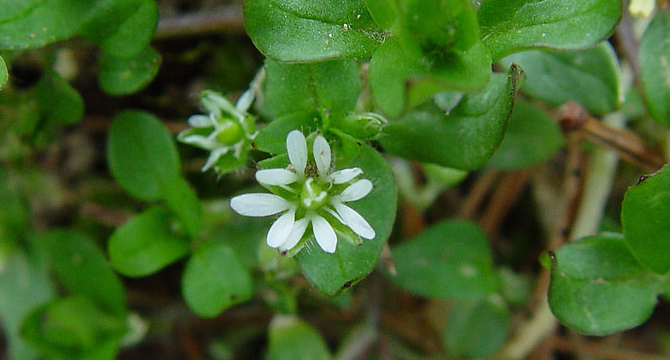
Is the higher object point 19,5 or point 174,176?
point 19,5

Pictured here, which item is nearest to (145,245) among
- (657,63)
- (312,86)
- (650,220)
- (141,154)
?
(141,154)

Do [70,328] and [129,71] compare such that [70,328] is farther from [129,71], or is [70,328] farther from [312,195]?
[312,195]

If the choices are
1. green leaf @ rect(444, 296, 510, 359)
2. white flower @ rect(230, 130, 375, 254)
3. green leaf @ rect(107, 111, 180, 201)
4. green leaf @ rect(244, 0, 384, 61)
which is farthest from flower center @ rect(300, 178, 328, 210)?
green leaf @ rect(444, 296, 510, 359)

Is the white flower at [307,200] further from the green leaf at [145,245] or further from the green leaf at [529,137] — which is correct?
the green leaf at [529,137]

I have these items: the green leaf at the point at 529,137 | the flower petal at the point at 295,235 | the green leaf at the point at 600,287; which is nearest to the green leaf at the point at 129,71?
the flower petal at the point at 295,235

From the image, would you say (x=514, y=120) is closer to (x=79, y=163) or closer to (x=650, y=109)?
(x=650, y=109)

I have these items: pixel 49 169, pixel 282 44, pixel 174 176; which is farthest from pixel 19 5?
pixel 49 169

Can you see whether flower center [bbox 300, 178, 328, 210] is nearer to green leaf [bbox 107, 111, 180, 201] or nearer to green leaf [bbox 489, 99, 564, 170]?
green leaf [bbox 107, 111, 180, 201]
